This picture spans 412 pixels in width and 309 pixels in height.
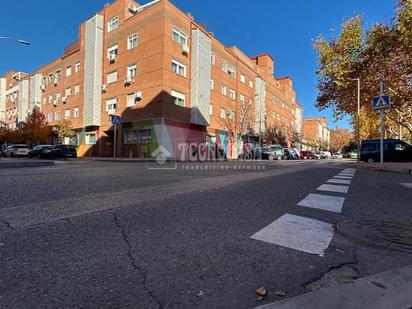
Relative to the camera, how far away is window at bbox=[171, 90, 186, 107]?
2880cm

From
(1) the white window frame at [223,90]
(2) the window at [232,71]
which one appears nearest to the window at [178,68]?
(1) the white window frame at [223,90]

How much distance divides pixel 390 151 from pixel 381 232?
25539 millimetres

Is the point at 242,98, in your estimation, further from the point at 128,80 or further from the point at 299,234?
the point at 299,234

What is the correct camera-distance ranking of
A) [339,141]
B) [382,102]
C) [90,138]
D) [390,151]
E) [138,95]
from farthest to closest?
1. [339,141]
2. [90,138]
3. [138,95]
4. [390,151]
5. [382,102]

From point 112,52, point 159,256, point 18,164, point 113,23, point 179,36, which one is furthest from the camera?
point 113,23

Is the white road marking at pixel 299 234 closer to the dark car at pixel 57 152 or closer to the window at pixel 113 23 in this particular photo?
the dark car at pixel 57 152

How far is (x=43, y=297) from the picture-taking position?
1849 mm

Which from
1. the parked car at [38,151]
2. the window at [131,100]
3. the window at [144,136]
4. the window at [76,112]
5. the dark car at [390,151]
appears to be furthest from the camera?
the window at [76,112]

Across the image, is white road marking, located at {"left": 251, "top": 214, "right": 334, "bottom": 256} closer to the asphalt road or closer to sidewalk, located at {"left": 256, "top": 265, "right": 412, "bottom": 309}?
the asphalt road

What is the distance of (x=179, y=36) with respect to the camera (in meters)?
30.1

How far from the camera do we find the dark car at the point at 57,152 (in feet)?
88.4

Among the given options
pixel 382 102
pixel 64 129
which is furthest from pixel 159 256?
pixel 64 129

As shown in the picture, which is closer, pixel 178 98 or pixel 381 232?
pixel 381 232

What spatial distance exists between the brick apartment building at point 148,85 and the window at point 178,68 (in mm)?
96
